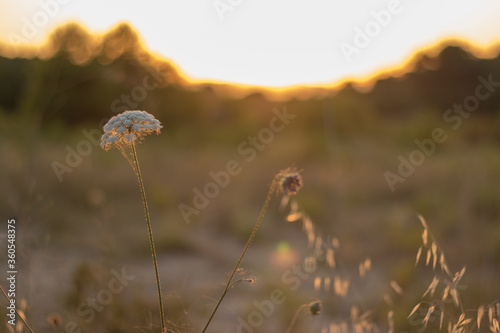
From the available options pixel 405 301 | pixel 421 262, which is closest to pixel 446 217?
pixel 421 262

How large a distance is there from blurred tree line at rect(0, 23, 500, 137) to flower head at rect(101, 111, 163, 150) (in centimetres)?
640

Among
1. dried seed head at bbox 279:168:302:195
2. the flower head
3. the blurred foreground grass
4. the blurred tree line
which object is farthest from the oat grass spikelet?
the blurred tree line

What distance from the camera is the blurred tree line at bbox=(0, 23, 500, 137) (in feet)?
33.1

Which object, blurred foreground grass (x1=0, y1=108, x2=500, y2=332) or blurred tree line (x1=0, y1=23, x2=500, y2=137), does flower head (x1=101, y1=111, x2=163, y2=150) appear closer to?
blurred foreground grass (x1=0, y1=108, x2=500, y2=332)

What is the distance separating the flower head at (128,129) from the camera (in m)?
1.55

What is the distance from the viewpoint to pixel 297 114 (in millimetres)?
20328

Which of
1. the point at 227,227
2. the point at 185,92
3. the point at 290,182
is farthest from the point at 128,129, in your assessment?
the point at 185,92

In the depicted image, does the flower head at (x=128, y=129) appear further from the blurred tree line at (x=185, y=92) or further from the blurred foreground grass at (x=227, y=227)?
the blurred tree line at (x=185, y=92)

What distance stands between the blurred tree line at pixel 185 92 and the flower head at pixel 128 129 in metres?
6.40

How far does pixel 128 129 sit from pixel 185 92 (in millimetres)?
17936

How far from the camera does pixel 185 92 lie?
19.2 metres

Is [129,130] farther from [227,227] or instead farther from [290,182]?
[227,227]

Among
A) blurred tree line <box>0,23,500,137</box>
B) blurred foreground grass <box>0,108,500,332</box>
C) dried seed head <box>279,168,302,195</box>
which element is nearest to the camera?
dried seed head <box>279,168,302,195</box>

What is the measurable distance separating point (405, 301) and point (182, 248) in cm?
317
